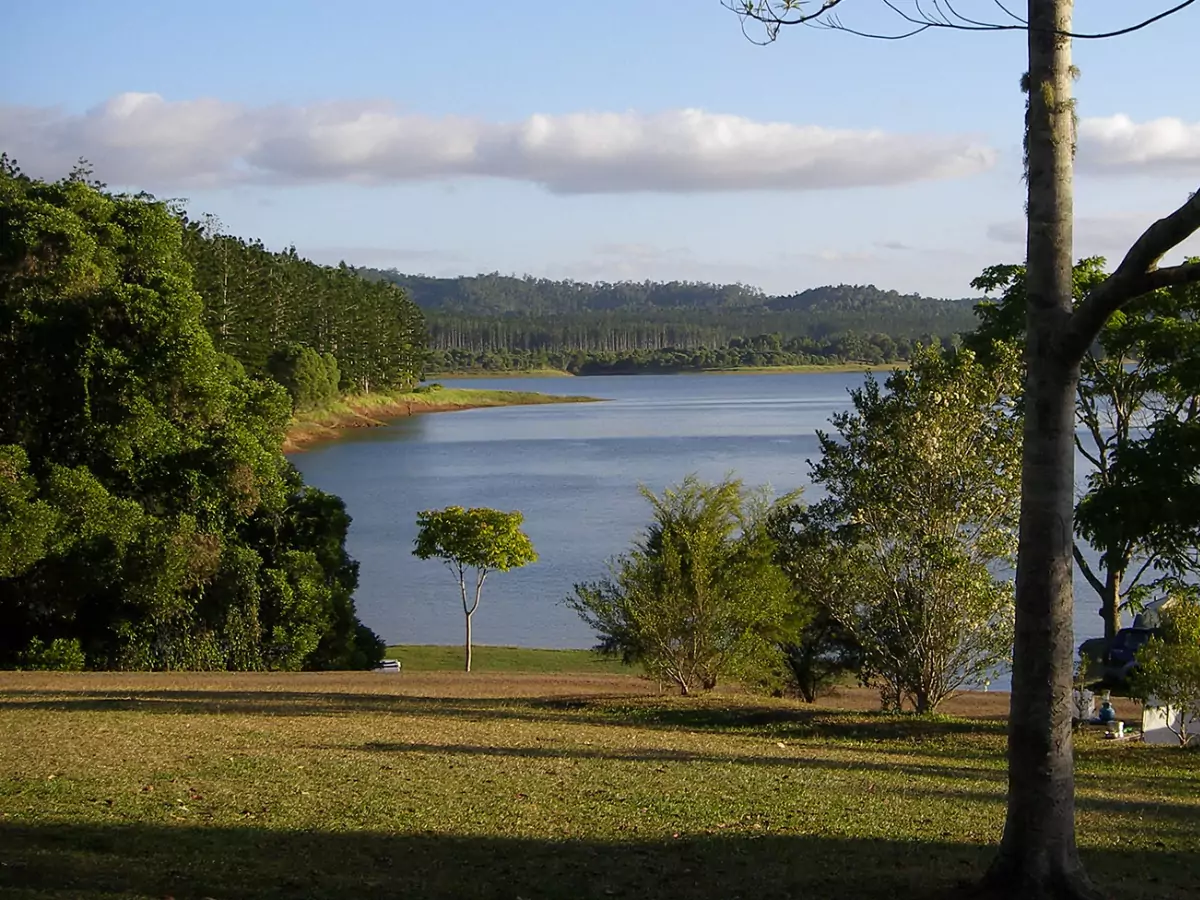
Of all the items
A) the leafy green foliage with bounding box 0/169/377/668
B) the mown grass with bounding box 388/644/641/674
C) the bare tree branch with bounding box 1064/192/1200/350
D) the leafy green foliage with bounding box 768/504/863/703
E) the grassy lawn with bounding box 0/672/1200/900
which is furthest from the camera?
the mown grass with bounding box 388/644/641/674

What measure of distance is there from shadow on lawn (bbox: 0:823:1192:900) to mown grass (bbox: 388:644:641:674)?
60.4 ft

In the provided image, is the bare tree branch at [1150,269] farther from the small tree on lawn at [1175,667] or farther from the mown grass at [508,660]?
the mown grass at [508,660]

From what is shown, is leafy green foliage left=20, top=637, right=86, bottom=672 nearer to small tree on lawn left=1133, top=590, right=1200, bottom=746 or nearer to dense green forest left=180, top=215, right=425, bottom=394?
small tree on lawn left=1133, top=590, right=1200, bottom=746

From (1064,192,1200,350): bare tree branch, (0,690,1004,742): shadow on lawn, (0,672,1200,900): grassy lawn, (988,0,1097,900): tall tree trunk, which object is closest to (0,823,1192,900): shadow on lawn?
(0,672,1200,900): grassy lawn

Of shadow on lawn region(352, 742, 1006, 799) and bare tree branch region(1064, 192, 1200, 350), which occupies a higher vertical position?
bare tree branch region(1064, 192, 1200, 350)

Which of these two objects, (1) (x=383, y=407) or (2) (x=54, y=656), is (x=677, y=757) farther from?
(1) (x=383, y=407)

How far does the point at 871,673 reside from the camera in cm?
1906

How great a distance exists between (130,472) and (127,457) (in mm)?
336

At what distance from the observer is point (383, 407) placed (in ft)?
361

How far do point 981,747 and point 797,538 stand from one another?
5.61m

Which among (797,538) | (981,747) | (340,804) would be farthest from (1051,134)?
(797,538)

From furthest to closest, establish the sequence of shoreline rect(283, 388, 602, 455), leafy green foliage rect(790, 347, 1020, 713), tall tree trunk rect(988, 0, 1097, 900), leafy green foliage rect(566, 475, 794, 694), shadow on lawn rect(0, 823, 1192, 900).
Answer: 1. shoreline rect(283, 388, 602, 455)
2. leafy green foliage rect(566, 475, 794, 694)
3. leafy green foliage rect(790, 347, 1020, 713)
4. shadow on lawn rect(0, 823, 1192, 900)
5. tall tree trunk rect(988, 0, 1097, 900)

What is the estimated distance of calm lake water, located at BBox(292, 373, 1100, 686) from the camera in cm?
3525

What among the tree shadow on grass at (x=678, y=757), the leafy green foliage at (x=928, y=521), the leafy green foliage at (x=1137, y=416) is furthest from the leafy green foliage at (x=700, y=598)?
the tree shadow on grass at (x=678, y=757)
